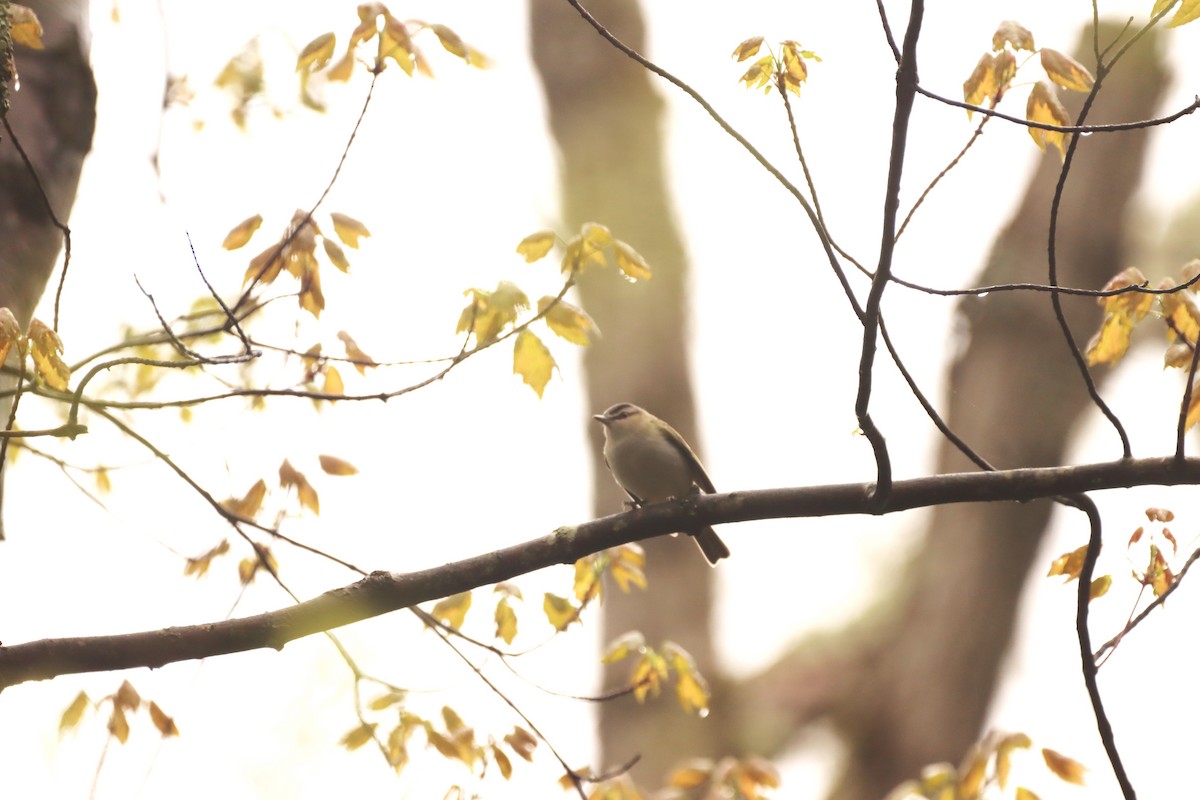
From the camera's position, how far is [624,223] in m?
6.65

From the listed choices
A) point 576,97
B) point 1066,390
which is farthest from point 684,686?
point 576,97

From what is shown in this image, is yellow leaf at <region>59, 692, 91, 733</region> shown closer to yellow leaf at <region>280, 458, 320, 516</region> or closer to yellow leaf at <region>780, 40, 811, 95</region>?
yellow leaf at <region>280, 458, 320, 516</region>

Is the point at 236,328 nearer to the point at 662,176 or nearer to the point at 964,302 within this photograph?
the point at 964,302

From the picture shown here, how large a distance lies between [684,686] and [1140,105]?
401 cm

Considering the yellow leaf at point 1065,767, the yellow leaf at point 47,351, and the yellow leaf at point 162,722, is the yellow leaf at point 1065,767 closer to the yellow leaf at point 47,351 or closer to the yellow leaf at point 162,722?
the yellow leaf at point 162,722

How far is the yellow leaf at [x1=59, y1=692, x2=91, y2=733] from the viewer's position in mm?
3084

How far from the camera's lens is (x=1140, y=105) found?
5.35 m

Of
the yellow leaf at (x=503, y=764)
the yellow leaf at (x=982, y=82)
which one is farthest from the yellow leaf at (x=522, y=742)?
the yellow leaf at (x=982, y=82)

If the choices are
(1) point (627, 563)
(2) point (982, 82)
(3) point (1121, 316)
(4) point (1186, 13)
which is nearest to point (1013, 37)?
(2) point (982, 82)

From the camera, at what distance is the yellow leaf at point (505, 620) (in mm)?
3223

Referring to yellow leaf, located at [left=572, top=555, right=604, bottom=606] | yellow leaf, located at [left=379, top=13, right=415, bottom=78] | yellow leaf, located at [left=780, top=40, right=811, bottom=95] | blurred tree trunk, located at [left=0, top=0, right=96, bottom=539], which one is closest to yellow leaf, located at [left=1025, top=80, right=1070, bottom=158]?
yellow leaf, located at [left=780, top=40, right=811, bottom=95]

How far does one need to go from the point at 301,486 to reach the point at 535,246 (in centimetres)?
122

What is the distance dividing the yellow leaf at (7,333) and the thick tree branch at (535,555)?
66 cm

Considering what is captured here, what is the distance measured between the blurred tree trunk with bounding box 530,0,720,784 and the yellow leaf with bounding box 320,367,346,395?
255cm
